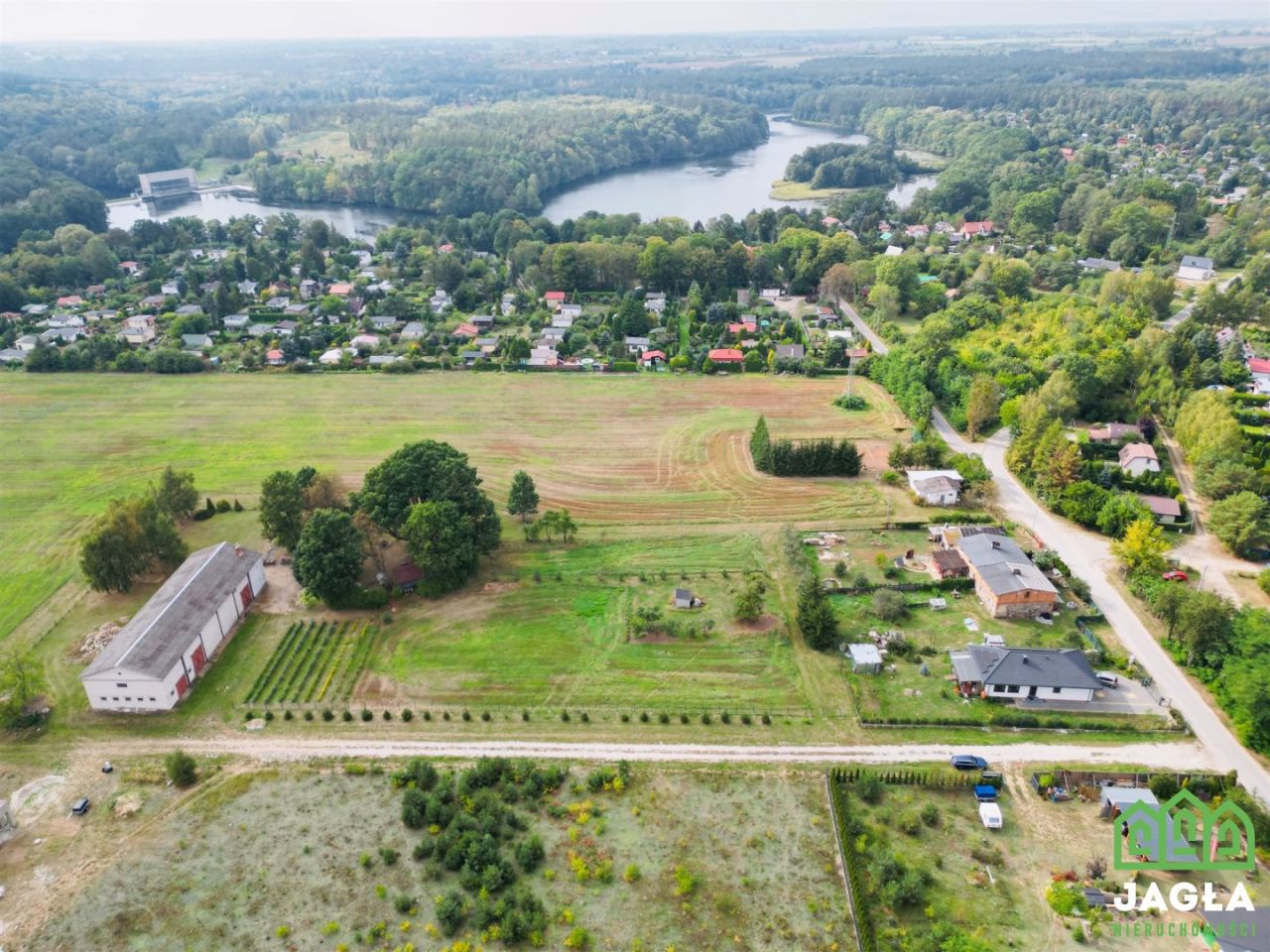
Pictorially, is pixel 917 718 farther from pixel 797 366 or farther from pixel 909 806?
pixel 797 366

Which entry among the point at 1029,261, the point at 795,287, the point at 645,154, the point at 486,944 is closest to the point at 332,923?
the point at 486,944

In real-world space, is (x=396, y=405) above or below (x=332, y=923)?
below

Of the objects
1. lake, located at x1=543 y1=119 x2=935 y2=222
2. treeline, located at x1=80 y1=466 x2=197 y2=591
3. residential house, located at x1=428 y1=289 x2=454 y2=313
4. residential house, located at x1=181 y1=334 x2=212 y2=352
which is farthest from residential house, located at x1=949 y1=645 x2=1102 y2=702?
lake, located at x1=543 y1=119 x2=935 y2=222

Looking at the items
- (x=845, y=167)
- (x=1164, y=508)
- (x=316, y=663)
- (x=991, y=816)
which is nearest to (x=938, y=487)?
(x=1164, y=508)

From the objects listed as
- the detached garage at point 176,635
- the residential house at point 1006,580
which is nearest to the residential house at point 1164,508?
the residential house at point 1006,580

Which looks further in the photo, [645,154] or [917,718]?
[645,154]

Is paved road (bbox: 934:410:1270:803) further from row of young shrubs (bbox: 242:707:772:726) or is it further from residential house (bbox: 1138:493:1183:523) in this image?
row of young shrubs (bbox: 242:707:772:726)

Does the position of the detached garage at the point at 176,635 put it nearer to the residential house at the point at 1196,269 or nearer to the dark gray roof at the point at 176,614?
the dark gray roof at the point at 176,614
